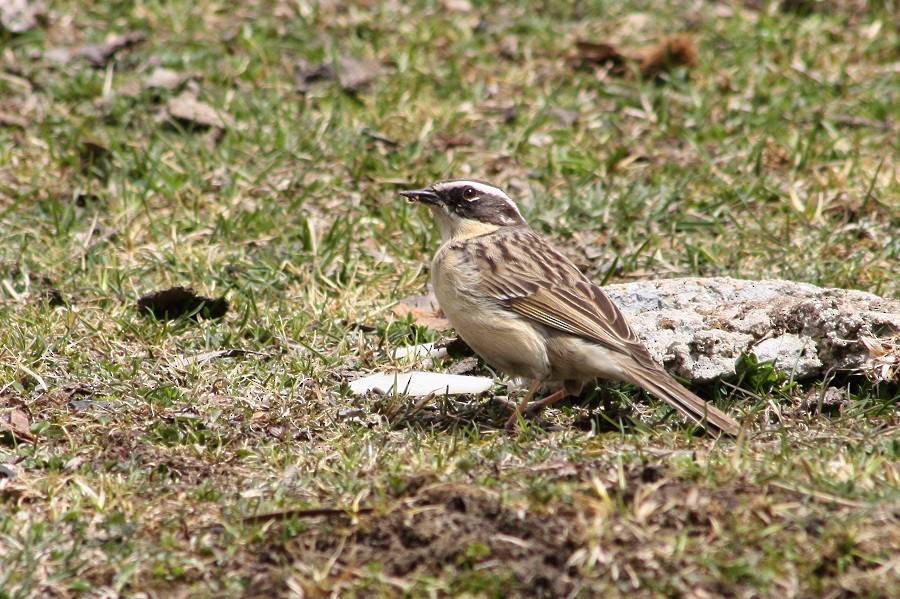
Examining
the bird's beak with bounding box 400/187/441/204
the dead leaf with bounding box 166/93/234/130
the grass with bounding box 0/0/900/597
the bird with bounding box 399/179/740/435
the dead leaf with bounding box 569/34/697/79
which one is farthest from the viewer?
the dead leaf with bounding box 569/34/697/79

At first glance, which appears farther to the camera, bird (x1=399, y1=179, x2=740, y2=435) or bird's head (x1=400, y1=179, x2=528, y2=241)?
bird's head (x1=400, y1=179, x2=528, y2=241)

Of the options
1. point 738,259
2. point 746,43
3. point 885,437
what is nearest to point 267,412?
point 885,437

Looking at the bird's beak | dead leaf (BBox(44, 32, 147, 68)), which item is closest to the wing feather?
the bird's beak

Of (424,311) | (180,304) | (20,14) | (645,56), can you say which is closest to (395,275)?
(424,311)

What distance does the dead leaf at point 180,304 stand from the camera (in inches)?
329

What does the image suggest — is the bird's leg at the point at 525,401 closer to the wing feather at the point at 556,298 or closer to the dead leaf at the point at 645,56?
the wing feather at the point at 556,298

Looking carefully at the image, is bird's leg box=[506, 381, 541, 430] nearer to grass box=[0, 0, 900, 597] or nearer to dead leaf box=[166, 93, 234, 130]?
grass box=[0, 0, 900, 597]

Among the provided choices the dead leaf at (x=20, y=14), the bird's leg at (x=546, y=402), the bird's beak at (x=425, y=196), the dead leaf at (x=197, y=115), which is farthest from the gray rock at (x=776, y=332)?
the dead leaf at (x=20, y=14)

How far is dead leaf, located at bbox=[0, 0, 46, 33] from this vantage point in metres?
11.8

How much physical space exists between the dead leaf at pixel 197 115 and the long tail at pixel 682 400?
16.8 ft

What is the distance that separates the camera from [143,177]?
33.3 feet

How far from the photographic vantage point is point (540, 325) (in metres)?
7.49

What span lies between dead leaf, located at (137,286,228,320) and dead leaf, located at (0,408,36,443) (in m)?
1.52

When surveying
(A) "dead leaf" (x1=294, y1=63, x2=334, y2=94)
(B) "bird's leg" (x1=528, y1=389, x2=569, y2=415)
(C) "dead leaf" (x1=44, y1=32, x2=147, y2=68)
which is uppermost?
(C) "dead leaf" (x1=44, y1=32, x2=147, y2=68)
